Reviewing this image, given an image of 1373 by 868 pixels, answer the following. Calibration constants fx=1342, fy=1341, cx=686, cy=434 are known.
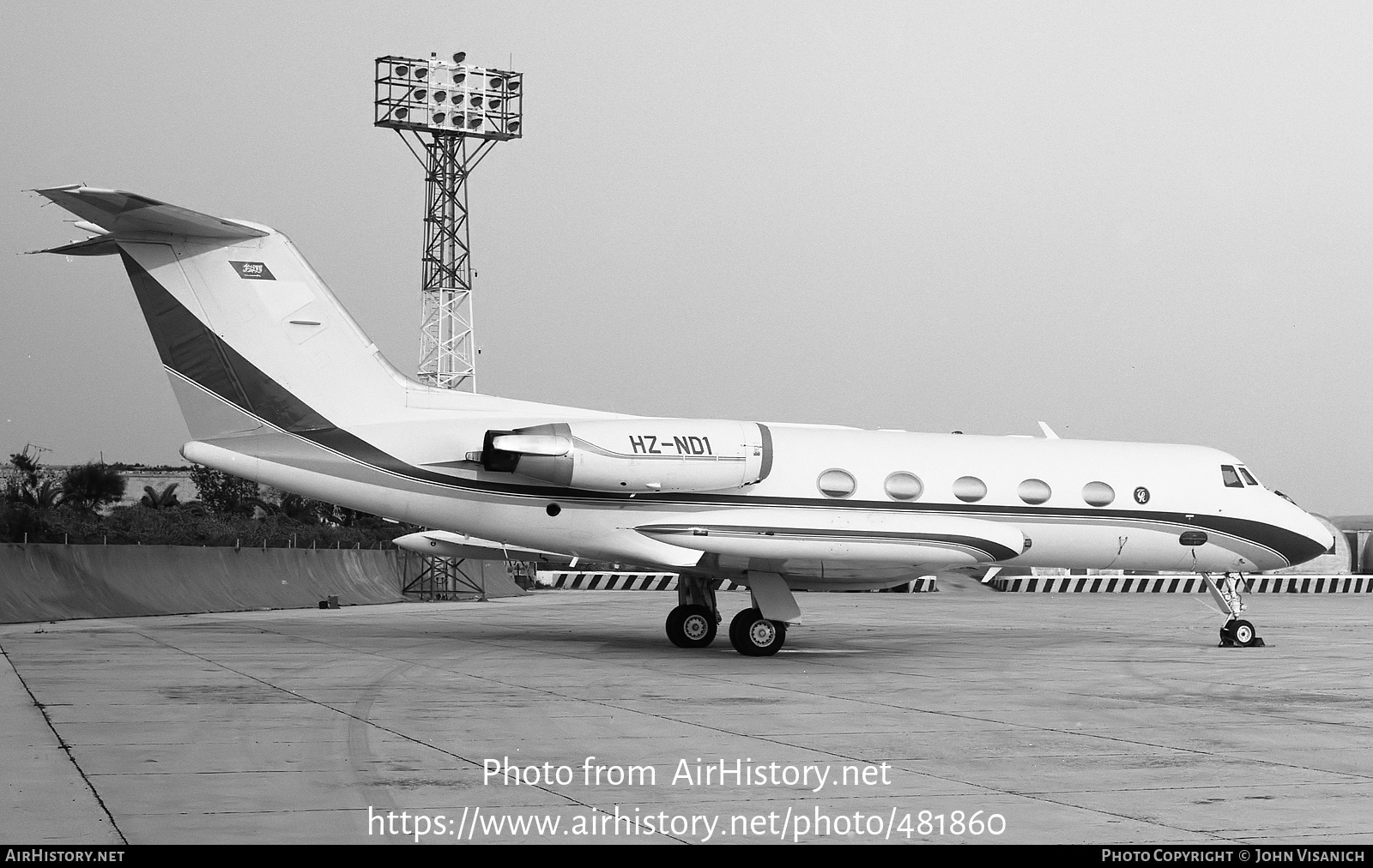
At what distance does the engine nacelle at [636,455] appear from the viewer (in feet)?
52.4

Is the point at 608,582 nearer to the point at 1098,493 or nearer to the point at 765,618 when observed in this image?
the point at 1098,493

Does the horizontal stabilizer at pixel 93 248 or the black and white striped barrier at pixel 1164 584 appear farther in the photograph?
the black and white striped barrier at pixel 1164 584

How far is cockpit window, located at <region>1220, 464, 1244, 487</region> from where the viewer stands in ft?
66.4

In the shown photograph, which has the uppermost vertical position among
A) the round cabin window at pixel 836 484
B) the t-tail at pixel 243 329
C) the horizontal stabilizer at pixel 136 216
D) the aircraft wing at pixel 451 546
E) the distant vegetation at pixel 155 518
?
the horizontal stabilizer at pixel 136 216

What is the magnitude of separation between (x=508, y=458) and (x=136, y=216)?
16.4 feet

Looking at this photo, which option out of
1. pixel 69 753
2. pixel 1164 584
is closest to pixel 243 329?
pixel 69 753

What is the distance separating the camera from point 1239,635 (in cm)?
1948

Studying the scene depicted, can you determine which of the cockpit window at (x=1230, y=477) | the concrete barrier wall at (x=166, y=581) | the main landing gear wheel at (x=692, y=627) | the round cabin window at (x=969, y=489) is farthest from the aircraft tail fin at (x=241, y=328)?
the cockpit window at (x=1230, y=477)

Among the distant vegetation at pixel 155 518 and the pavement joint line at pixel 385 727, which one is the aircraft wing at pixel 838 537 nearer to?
the pavement joint line at pixel 385 727

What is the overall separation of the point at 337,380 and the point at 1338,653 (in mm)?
13905

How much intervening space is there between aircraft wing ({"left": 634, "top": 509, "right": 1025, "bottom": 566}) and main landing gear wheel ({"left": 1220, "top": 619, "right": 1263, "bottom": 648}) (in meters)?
4.13

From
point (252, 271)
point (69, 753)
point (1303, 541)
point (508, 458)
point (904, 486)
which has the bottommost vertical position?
point (69, 753)

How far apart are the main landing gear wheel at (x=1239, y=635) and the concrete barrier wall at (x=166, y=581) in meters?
18.4

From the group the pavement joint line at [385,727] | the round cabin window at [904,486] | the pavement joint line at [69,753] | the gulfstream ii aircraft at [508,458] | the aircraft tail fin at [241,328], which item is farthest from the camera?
the round cabin window at [904,486]
